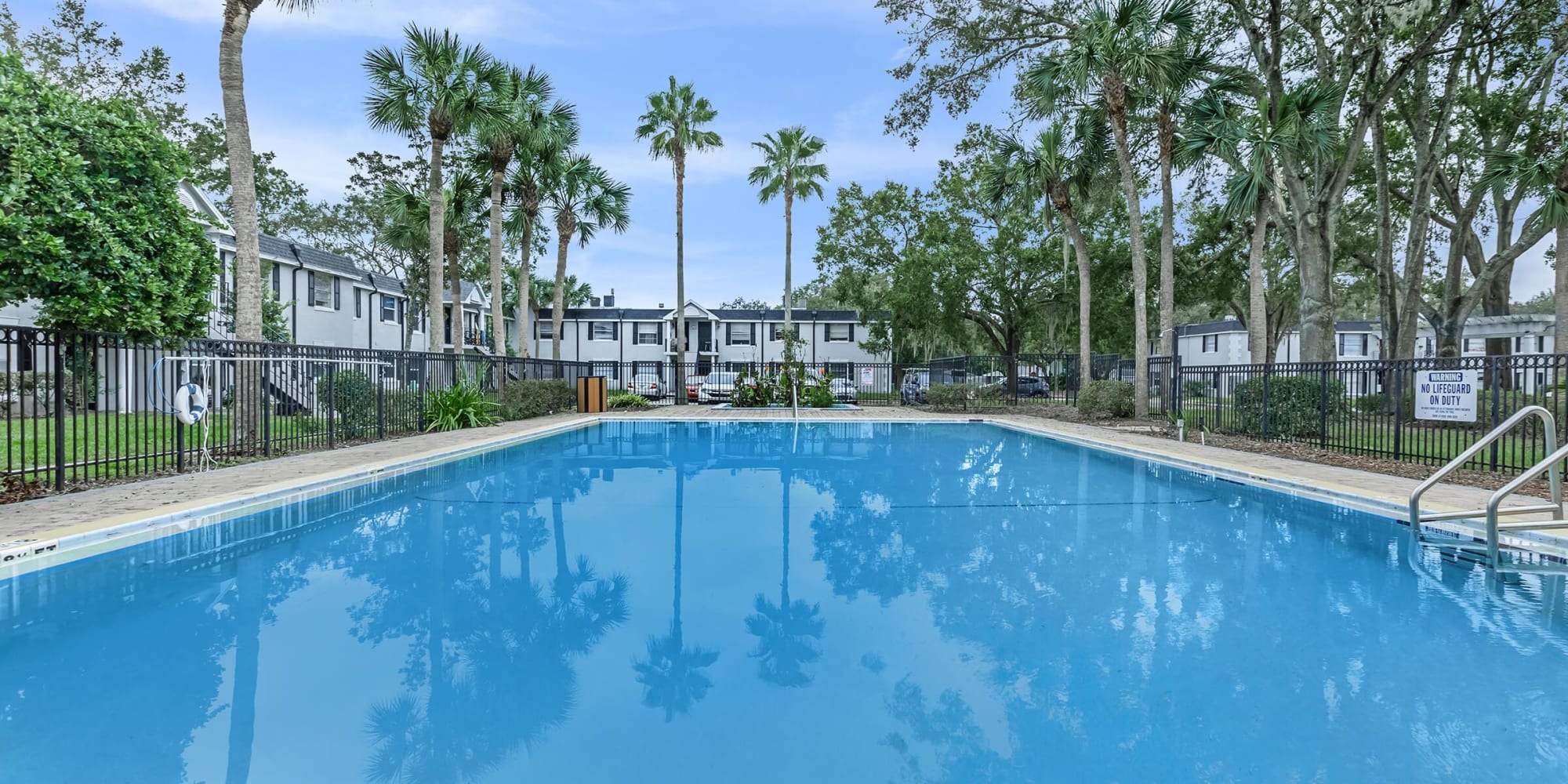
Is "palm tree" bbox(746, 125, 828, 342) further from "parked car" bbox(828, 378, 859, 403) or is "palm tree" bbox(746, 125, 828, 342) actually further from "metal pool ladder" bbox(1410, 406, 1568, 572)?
"metal pool ladder" bbox(1410, 406, 1568, 572)

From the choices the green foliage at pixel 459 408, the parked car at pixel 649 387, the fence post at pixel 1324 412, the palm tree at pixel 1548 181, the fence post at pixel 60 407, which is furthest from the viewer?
the parked car at pixel 649 387

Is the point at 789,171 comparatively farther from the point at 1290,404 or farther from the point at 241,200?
the point at 241,200

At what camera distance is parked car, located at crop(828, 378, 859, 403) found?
28036 mm

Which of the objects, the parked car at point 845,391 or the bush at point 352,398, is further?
the parked car at point 845,391

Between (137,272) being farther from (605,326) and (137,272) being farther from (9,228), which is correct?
(605,326)

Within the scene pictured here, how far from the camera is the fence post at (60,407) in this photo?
7059 mm

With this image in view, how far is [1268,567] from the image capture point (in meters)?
5.54

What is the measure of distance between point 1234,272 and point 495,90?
2444cm

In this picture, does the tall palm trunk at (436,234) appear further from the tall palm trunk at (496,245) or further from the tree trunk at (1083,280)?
the tree trunk at (1083,280)

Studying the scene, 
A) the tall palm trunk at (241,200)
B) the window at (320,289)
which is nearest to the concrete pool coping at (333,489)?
the tall palm trunk at (241,200)

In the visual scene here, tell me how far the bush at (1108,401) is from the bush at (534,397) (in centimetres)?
1452

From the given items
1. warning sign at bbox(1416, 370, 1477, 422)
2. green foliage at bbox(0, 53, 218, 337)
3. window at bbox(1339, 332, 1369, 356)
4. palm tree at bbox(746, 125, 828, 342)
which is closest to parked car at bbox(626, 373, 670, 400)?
palm tree at bbox(746, 125, 828, 342)

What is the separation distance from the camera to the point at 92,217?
6.96 metres

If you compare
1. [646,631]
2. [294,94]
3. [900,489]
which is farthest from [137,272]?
[294,94]
